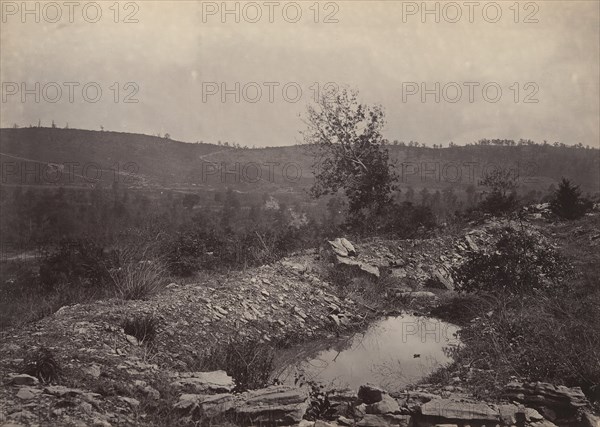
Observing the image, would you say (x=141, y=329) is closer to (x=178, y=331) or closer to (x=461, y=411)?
(x=178, y=331)

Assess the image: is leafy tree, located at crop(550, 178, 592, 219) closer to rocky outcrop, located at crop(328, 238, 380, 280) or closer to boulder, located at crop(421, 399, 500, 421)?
rocky outcrop, located at crop(328, 238, 380, 280)

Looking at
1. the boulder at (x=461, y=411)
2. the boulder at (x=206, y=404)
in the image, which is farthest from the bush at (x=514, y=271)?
the boulder at (x=206, y=404)

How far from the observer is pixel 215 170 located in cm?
4947

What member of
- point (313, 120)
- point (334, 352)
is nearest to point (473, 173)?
point (313, 120)

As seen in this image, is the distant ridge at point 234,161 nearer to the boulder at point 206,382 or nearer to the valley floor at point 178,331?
the valley floor at point 178,331

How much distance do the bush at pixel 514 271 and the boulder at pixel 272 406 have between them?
226 inches

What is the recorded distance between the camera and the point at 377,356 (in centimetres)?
787

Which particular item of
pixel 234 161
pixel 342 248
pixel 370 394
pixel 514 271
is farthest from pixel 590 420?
pixel 234 161

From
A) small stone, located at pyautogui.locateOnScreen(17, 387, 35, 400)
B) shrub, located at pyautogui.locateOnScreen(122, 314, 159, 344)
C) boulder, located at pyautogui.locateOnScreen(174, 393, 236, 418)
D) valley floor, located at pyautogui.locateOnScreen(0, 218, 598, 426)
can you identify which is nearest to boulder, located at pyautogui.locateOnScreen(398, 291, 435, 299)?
valley floor, located at pyautogui.locateOnScreen(0, 218, 598, 426)

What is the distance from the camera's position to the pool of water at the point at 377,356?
6809mm

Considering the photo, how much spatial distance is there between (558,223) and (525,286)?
10372 mm

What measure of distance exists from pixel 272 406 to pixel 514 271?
673 centimetres

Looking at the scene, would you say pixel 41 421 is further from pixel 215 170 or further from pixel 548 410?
pixel 215 170

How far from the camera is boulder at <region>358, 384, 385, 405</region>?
5.31 meters
